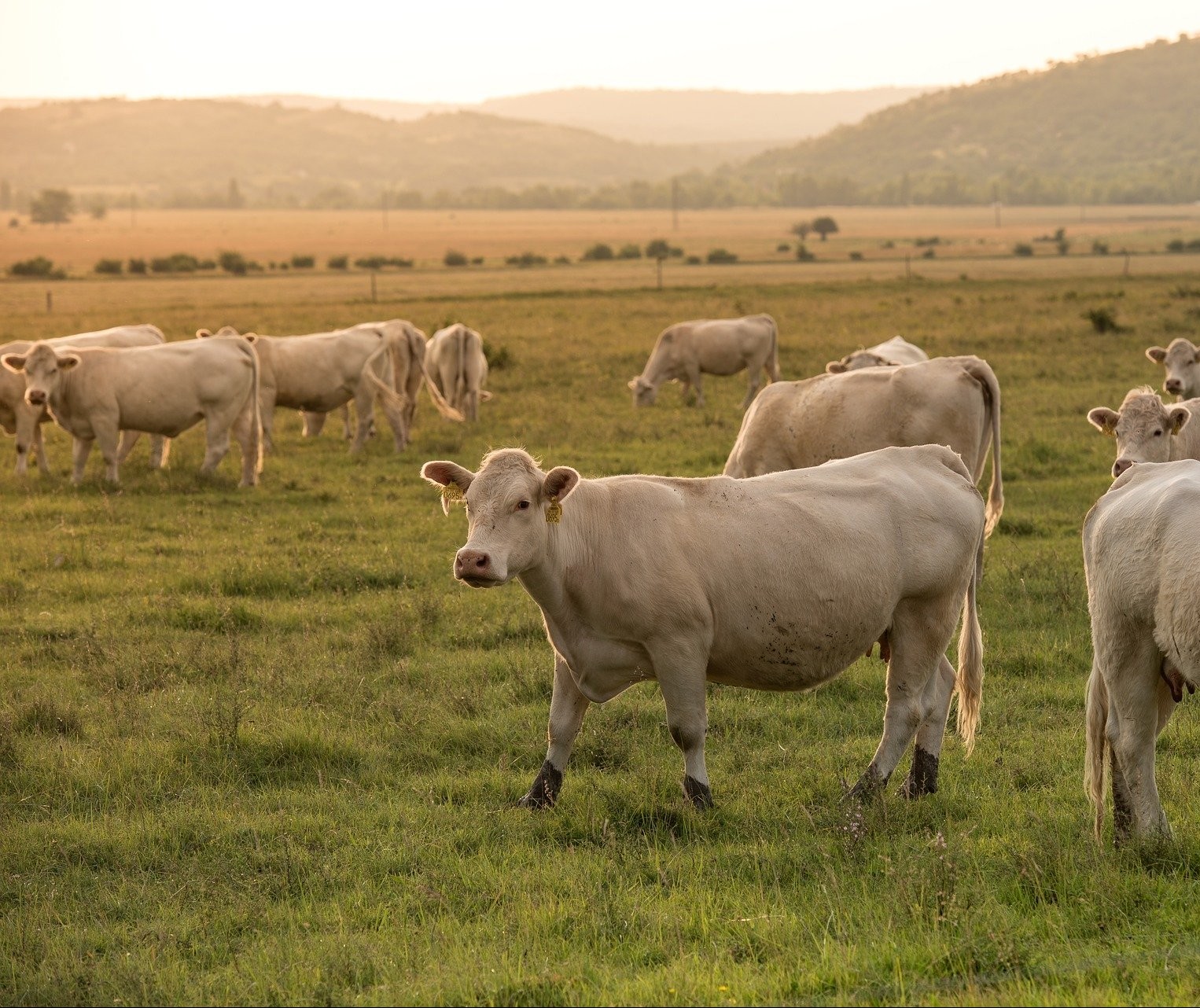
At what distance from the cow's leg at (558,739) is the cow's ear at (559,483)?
0.97 m

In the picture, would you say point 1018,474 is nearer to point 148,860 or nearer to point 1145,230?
point 148,860

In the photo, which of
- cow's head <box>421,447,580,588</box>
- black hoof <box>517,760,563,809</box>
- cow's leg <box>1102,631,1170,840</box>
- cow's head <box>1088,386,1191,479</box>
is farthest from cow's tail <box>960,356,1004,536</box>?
cow's head <box>421,447,580,588</box>

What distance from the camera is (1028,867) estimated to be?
5.50 m

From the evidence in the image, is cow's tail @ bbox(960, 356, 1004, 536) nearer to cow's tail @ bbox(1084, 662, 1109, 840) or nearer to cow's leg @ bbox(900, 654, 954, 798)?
cow's leg @ bbox(900, 654, 954, 798)

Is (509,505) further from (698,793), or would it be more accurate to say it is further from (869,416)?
(869,416)

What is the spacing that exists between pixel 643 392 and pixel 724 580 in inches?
646

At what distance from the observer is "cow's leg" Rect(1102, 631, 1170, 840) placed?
5.55m

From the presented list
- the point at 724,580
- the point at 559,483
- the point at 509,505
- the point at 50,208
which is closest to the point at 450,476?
the point at 509,505

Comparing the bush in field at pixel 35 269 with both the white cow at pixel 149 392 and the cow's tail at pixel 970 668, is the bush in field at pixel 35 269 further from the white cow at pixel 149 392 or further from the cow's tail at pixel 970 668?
the cow's tail at pixel 970 668

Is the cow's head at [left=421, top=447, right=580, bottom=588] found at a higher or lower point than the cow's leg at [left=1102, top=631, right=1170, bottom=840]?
higher

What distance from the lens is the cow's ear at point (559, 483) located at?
6383 millimetres

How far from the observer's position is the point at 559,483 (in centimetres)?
643

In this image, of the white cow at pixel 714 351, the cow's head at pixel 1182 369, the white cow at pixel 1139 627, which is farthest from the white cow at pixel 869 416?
the white cow at pixel 714 351

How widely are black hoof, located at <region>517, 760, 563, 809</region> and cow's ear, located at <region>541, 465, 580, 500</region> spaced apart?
4.68ft
